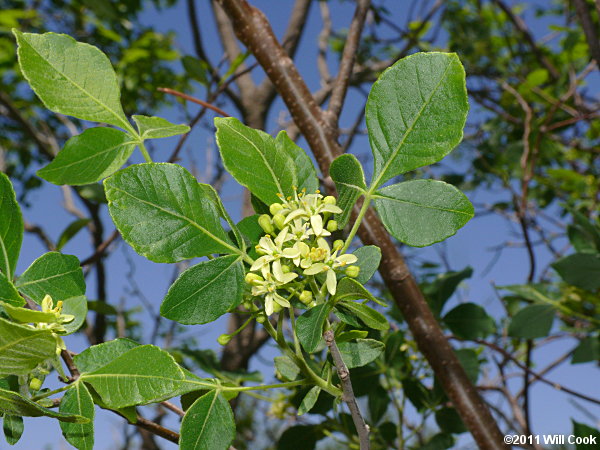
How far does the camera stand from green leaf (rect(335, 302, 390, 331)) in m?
0.43

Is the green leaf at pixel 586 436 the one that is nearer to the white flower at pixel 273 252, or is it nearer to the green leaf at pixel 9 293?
the white flower at pixel 273 252

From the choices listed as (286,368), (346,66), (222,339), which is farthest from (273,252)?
(346,66)

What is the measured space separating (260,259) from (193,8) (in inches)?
81.2

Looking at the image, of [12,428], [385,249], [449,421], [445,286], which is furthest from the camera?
[445,286]

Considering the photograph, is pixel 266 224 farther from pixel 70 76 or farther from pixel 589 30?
pixel 589 30

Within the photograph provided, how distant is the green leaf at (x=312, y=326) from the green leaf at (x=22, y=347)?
0.55ft

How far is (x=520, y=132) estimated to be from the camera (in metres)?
2.31

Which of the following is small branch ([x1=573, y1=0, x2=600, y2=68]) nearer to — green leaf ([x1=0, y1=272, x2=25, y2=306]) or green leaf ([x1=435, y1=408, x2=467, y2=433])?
green leaf ([x1=435, y1=408, x2=467, y2=433])

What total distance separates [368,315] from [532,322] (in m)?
0.90

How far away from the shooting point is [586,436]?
0.74 meters

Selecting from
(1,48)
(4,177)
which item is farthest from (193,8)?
(4,177)

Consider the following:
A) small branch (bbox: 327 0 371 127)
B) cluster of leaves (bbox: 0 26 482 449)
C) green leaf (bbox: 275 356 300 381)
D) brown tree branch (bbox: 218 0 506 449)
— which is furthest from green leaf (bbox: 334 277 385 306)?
small branch (bbox: 327 0 371 127)

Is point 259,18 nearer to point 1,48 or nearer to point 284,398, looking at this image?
point 284,398

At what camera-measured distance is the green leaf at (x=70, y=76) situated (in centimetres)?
46
